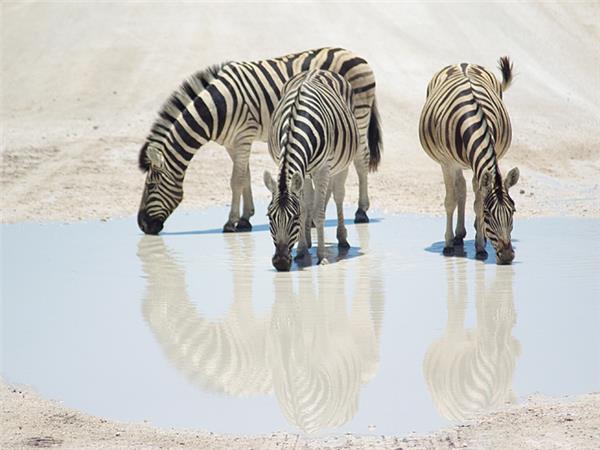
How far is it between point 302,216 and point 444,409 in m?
4.67

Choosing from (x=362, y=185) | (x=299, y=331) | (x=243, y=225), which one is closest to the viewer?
(x=299, y=331)

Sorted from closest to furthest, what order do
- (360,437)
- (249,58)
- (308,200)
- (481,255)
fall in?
(360,437) → (481,255) → (308,200) → (249,58)

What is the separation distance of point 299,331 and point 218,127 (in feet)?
19.5

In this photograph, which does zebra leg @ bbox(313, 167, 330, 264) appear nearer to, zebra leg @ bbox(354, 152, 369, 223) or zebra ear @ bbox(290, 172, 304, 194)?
zebra ear @ bbox(290, 172, 304, 194)

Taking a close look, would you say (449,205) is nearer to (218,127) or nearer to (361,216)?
(361,216)

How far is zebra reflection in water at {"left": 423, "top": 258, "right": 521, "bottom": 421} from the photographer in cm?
662

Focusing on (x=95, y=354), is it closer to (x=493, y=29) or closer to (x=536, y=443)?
(x=536, y=443)

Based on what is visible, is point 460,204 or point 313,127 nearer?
point 313,127

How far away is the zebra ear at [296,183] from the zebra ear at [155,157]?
150 inches

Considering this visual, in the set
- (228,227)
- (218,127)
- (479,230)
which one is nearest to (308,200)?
(479,230)

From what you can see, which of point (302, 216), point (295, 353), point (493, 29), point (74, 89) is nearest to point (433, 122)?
point (302, 216)

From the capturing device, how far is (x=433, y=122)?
12.1m

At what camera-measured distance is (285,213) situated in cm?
1037

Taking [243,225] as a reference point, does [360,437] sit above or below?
below
